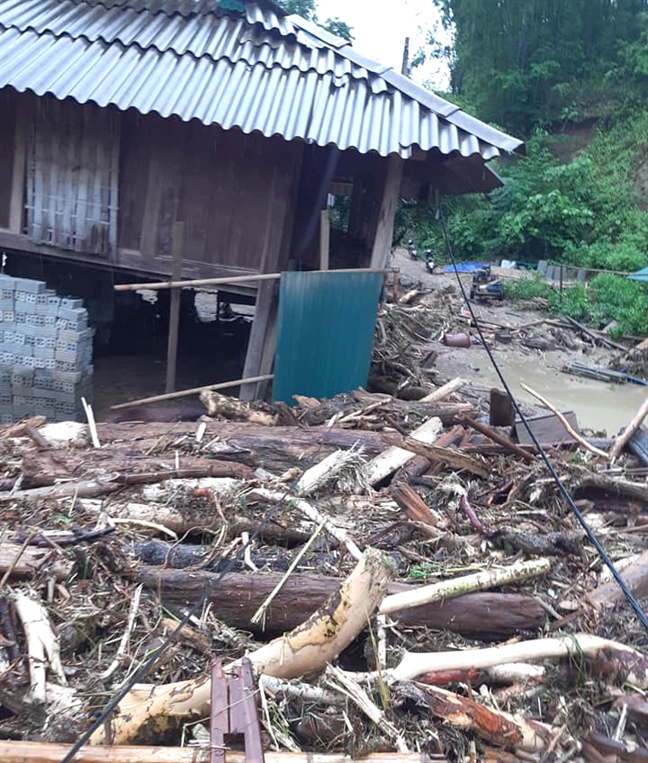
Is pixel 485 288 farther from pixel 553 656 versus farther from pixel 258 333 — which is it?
pixel 553 656

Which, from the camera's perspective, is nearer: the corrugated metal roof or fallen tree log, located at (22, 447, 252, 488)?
fallen tree log, located at (22, 447, 252, 488)

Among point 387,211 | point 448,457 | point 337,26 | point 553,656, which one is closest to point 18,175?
point 387,211

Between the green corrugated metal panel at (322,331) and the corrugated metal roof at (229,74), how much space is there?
5.00 feet

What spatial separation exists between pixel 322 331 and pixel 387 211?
1784mm

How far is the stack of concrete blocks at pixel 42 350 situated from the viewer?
7234 millimetres

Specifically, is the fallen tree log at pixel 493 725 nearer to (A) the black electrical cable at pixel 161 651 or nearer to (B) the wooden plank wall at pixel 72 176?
(A) the black electrical cable at pixel 161 651

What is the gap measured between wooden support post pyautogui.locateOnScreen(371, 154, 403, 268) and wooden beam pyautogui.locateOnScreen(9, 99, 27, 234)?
175 inches

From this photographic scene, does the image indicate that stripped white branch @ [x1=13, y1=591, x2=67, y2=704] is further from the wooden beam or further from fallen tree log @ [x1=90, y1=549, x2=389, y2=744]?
the wooden beam

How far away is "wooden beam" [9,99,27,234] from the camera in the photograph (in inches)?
313

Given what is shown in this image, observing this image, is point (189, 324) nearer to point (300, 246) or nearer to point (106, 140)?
point (300, 246)

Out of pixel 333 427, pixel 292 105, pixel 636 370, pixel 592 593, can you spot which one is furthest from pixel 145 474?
pixel 636 370

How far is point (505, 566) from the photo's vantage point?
3.98 metres

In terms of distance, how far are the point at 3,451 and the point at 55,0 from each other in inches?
287

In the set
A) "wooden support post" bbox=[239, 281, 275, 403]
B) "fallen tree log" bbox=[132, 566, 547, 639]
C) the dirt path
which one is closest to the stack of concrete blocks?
"wooden support post" bbox=[239, 281, 275, 403]
